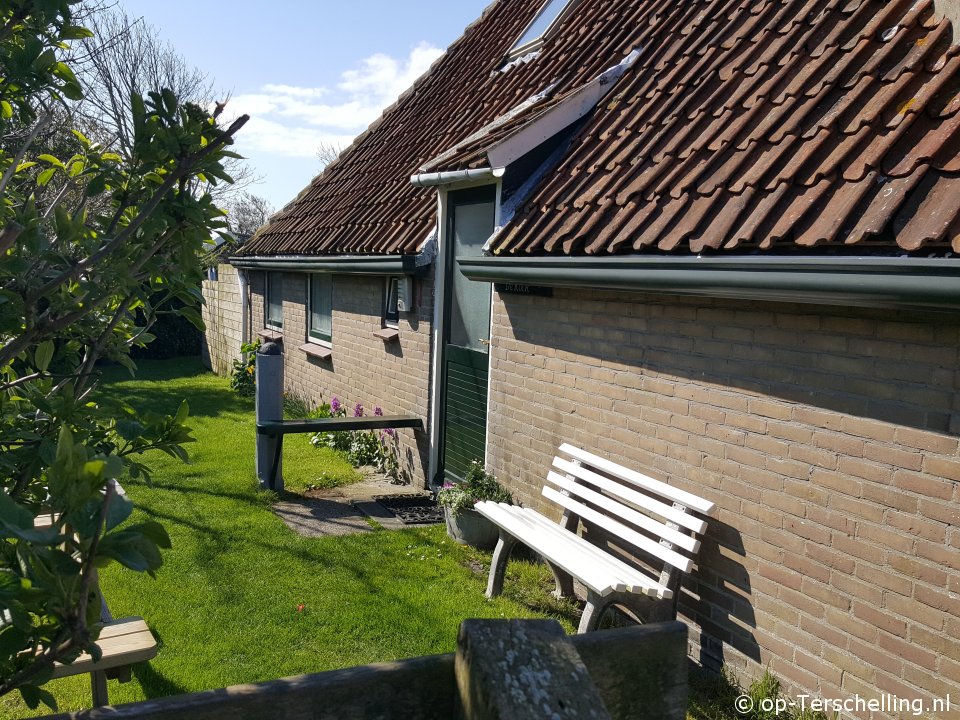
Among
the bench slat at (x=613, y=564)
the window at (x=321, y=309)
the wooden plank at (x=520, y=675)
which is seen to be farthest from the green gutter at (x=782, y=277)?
the window at (x=321, y=309)

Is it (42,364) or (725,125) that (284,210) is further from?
(42,364)

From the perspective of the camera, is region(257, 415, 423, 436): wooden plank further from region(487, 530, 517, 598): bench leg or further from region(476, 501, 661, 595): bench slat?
region(487, 530, 517, 598): bench leg

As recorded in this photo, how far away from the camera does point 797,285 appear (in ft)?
11.5

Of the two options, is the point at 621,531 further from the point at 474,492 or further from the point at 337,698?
the point at 337,698

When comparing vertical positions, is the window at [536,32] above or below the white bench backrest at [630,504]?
above

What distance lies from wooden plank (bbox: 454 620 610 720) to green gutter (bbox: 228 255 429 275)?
20.8 feet

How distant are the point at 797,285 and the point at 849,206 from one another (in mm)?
421

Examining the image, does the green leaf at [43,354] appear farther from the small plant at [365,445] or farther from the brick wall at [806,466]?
the small plant at [365,445]

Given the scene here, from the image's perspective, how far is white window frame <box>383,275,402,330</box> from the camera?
892 cm

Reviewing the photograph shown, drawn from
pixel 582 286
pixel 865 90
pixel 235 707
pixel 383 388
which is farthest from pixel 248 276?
pixel 235 707

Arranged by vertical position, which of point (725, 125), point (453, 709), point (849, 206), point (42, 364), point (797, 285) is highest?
point (725, 125)

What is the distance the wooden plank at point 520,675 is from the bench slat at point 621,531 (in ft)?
8.89

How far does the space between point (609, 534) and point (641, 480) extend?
67cm

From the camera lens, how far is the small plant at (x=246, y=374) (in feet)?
46.9
